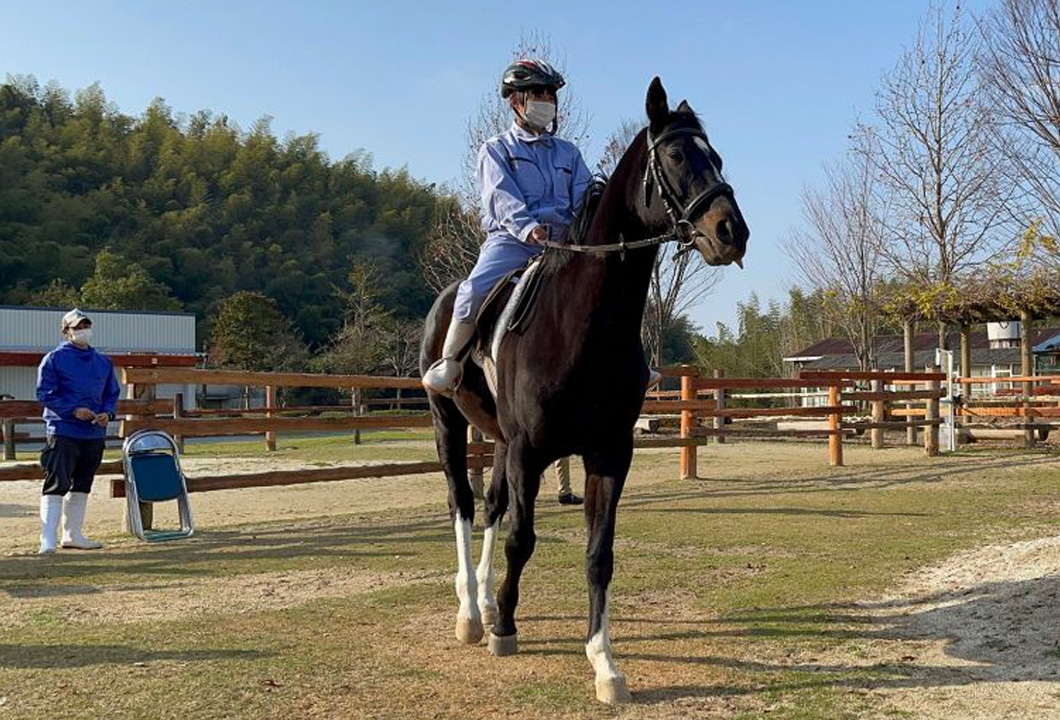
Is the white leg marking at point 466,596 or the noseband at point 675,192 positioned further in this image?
the white leg marking at point 466,596

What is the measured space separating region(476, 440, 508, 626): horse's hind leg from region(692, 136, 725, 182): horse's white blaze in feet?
6.30

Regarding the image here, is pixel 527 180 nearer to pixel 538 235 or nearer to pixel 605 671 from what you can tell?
pixel 538 235

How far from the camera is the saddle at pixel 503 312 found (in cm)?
435

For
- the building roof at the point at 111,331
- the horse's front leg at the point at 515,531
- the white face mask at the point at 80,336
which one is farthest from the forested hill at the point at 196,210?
the horse's front leg at the point at 515,531

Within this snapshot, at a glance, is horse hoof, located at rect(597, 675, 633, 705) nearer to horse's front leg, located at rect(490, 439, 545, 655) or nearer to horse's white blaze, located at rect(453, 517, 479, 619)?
horse's front leg, located at rect(490, 439, 545, 655)

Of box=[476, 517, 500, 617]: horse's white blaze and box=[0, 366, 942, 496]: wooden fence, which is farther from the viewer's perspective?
box=[0, 366, 942, 496]: wooden fence

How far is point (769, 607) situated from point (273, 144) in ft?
317

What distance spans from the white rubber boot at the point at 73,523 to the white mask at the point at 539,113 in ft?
17.4

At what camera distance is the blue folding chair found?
8.52m

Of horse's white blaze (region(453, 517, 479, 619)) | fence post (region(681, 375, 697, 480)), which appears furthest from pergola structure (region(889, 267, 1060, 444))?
horse's white blaze (region(453, 517, 479, 619))

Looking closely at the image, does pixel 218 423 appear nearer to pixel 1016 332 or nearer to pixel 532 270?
pixel 532 270

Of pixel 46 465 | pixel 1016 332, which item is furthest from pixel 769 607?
pixel 1016 332

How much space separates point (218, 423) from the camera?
935cm

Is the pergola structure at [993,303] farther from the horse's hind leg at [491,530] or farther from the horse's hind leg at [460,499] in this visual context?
the horse's hind leg at [491,530]
